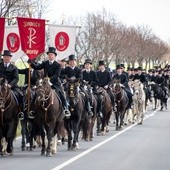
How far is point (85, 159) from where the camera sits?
15461 mm

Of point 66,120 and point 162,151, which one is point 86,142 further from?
point 162,151

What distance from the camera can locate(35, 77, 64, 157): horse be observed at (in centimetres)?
1622

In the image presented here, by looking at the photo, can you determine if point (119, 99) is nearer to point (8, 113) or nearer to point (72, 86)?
point (72, 86)

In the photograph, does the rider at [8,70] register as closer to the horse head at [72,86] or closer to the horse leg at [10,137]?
the horse leg at [10,137]

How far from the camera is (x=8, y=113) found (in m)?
16.3

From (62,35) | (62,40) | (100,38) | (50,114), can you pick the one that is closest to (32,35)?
(50,114)

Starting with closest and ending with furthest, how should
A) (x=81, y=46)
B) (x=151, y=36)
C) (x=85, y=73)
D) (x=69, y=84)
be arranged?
(x=69, y=84)
(x=85, y=73)
(x=81, y=46)
(x=151, y=36)

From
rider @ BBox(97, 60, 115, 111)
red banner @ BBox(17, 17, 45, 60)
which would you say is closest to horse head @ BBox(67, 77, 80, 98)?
red banner @ BBox(17, 17, 45, 60)

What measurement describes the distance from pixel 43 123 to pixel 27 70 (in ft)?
8.06

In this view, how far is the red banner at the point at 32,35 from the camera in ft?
63.1

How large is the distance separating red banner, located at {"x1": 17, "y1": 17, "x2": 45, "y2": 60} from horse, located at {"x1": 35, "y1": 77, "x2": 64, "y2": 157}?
2825 mm

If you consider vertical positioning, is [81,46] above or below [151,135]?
above

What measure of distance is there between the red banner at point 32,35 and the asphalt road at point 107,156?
9.06 ft

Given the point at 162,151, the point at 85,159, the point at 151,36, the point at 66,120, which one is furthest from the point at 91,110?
the point at 151,36
